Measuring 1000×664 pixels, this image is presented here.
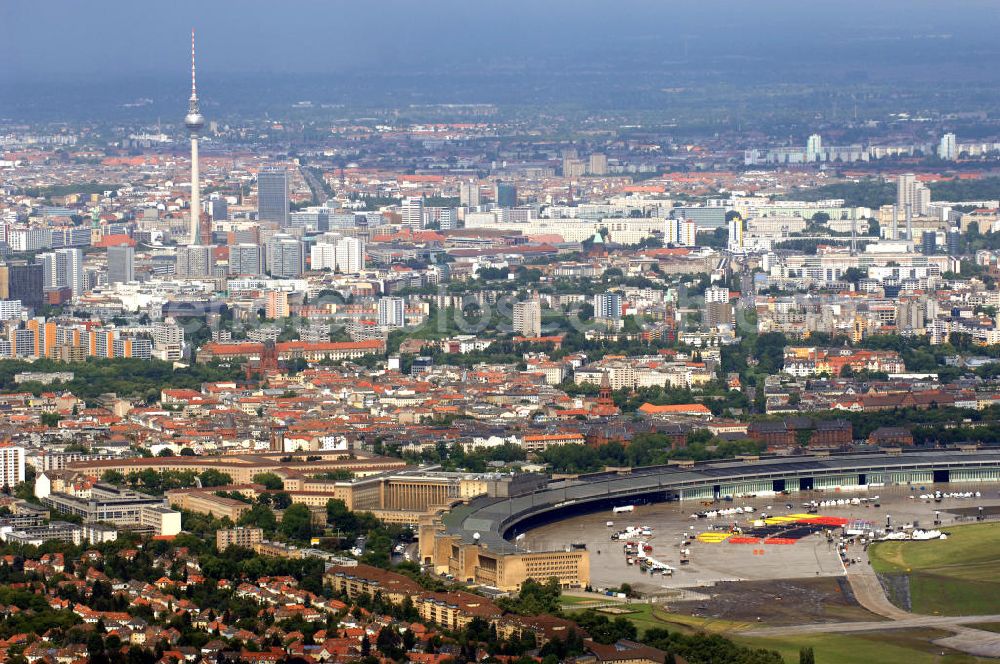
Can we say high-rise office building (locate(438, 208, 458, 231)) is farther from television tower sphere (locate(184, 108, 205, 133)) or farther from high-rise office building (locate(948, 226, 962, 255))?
high-rise office building (locate(948, 226, 962, 255))

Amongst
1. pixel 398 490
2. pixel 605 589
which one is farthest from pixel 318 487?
pixel 605 589

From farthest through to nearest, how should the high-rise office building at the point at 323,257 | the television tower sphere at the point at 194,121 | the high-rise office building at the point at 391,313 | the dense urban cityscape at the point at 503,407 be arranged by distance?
the television tower sphere at the point at 194,121 < the high-rise office building at the point at 323,257 < the high-rise office building at the point at 391,313 < the dense urban cityscape at the point at 503,407

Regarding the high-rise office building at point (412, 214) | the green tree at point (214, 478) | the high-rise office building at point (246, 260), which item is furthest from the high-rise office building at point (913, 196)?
the green tree at point (214, 478)

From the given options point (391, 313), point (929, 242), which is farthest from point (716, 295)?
point (929, 242)

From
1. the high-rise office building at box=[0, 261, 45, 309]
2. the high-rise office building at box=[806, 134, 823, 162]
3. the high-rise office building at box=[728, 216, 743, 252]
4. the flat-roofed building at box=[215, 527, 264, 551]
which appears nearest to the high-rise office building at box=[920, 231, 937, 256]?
the high-rise office building at box=[728, 216, 743, 252]

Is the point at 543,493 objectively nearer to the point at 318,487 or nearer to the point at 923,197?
the point at 318,487

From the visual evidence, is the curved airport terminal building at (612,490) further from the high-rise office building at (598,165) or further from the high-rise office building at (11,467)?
the high-rise office building at (598,165)
